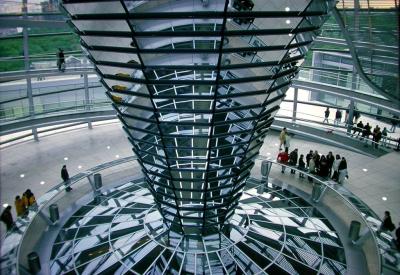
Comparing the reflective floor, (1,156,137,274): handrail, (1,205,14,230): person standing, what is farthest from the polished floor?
the reflective floor

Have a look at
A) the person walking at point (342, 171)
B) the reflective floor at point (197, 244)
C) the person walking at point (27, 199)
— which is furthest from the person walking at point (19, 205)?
the person walking at point (342, 171)

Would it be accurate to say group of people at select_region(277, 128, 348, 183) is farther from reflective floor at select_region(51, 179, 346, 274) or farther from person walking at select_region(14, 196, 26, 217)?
person walking at select_region(14, 196, 26, 217)

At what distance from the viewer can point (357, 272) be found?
418 inches

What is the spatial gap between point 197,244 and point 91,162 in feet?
28.9

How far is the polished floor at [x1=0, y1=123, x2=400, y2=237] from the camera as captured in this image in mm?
15328

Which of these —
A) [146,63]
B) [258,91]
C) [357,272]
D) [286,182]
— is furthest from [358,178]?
[146,63]

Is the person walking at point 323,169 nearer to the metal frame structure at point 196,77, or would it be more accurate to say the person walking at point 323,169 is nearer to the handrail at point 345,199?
the handrail at point 345,199

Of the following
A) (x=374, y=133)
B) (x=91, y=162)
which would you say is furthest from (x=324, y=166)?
(x=91, y=162)

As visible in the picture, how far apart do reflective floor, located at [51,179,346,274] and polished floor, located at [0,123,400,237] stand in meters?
2.70

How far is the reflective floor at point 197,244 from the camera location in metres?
10.6

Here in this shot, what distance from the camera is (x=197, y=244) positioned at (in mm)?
11102

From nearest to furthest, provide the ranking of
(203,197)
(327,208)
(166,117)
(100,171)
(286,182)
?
1. (166,117)
2. (203,197)
3. (327,208)
4. (286,182)
5. (100,171)

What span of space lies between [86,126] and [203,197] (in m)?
15.3

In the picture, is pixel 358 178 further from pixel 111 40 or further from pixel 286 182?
pixel 111 40
